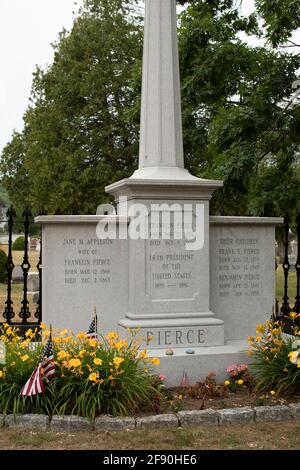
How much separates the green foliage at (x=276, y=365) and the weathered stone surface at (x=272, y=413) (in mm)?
356

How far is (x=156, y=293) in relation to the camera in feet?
21.7

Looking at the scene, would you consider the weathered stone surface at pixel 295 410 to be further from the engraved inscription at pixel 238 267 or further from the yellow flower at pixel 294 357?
the engraved inscription at pixel 238 267

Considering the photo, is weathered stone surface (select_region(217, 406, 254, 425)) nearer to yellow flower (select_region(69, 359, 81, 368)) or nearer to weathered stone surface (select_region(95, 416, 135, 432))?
weathered stone surface (select_region(95, 416, 135, 432))

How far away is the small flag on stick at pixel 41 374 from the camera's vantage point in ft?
16.3

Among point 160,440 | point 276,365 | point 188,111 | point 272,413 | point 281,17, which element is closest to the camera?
point 160,440

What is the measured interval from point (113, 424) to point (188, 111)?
1000 cm

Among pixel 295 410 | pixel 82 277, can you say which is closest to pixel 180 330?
pixel 82 277

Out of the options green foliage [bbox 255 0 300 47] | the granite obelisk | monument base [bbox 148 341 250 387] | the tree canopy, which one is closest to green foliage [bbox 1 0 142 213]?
the tree canopy

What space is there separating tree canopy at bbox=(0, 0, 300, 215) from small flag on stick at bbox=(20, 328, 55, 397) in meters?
5.64

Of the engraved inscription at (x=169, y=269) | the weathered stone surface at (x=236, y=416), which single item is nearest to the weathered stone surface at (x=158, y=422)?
the weathered stone surface at (x=236, y=416)

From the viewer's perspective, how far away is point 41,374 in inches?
199

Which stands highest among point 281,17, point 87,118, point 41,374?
point 87,118

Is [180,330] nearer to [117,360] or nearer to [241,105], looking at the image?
[117,360]
